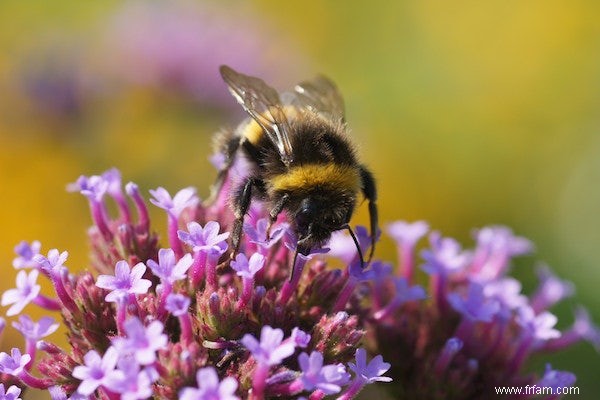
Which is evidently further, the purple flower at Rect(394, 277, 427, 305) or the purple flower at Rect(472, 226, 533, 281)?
the purple flower at Rect(472, 226, 533, 281)

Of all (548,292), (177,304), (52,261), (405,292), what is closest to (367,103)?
(548,292)

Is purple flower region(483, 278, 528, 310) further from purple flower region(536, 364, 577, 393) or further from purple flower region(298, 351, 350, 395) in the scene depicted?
purple flower region(298, 351, 350, 395)

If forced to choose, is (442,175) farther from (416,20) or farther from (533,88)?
(416,20)

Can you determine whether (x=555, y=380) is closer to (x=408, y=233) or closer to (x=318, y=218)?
(x=408, y=233)

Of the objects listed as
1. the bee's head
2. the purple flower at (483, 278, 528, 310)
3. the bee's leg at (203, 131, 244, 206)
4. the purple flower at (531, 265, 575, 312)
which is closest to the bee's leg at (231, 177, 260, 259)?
the bee's head

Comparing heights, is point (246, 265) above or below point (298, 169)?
below

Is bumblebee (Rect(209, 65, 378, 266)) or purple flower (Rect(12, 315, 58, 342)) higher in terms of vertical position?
bumblebee (Rect(209, 65, 378, 266))
